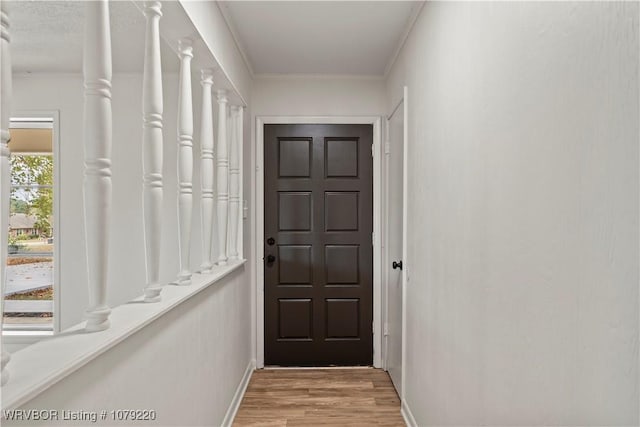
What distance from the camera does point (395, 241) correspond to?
11.4 ft

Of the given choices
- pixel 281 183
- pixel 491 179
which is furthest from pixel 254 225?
pixel 491 179

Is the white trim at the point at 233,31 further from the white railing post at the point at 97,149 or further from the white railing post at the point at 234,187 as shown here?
the white railing post at the point at 97,149

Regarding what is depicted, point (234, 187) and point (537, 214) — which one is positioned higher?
point (234, 187)

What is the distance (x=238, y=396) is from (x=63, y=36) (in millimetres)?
2739

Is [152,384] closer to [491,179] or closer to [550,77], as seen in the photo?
[491,179]

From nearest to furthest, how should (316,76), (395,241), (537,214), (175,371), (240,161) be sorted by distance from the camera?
(537,214) < (175,371) < (240,161) < (395,241) < (316,76)

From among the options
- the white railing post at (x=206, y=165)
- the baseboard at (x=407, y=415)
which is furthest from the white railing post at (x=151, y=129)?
the baseboard at (x=407, y=415)

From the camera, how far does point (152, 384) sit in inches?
A: 58.6

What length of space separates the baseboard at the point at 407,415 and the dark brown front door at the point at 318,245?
980mm

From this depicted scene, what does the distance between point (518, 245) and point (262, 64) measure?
285 centimetres

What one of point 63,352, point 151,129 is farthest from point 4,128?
point 151,129

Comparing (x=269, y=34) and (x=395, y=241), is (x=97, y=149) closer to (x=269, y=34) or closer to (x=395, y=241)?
(x=269, y=34)

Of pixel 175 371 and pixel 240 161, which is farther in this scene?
pixel 240 161

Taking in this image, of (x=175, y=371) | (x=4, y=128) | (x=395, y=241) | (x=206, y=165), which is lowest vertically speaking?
(x=175, y=371)
